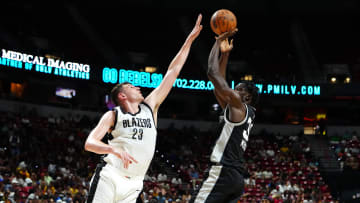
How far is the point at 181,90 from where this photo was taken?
24281 mm

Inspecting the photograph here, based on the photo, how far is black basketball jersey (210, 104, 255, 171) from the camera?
4836mm

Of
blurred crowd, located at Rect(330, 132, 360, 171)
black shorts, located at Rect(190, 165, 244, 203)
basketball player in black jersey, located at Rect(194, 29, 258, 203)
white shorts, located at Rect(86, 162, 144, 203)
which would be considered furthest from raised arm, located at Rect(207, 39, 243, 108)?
blurred crowd, located at Rect(330, 132, 360, 171)

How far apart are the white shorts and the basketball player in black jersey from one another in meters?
0.63

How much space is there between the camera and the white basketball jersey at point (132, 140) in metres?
4.61

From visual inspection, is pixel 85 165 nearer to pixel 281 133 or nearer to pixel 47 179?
pixel 47 179

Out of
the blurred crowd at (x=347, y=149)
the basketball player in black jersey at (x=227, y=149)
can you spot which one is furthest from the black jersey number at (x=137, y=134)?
the blurred crowd at (x=347, y=149)

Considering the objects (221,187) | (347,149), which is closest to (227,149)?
(221,187)

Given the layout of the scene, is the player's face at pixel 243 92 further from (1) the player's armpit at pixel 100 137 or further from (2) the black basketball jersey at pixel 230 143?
(1) the player's armpit at pixel 100 137

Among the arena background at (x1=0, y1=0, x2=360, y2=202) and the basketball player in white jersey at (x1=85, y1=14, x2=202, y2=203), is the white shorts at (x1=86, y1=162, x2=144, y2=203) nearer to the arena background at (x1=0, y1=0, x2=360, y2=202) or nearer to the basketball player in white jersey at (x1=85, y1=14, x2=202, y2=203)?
the basketball player in white jersey at (x1=85, y1=14, x2=202, y2=203)

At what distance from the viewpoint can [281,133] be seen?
2688 centimetres

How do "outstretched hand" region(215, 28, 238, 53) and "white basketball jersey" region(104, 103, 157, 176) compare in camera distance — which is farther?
"outstretched hand" region(215, 28, 238, 53)

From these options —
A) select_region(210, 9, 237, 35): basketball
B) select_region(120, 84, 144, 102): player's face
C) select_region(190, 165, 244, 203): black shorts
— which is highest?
select_region(210, 9, 237, 35): basketball

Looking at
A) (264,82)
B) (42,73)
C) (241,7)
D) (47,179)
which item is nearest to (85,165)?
(47,179)

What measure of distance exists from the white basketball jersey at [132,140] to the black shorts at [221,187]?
1.97ft
